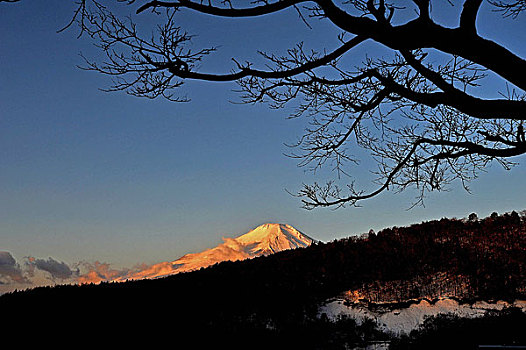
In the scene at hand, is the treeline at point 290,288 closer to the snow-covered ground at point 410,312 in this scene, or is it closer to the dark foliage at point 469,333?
the snow-covered ground at point 410,312

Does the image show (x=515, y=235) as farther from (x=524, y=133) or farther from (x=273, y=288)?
(x=273, y=288)

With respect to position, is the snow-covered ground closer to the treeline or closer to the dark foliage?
the treeline

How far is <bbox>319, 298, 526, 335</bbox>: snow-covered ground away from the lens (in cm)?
1053

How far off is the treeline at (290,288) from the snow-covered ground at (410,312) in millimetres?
348

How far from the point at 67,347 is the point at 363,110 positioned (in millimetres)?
6491

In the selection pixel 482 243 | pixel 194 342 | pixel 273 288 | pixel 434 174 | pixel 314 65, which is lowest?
pixel 194 342

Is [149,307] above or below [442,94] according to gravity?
below

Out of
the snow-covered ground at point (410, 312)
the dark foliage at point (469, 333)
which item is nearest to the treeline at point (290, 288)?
the snow-covered ground at point (410, 312)

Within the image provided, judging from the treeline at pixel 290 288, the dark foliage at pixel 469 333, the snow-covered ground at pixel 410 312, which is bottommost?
the dark foliage at pixel 469 333

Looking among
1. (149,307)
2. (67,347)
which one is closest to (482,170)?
(149,307)

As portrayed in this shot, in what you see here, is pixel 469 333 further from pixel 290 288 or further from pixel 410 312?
pixel 290 288

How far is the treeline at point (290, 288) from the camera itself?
9391 mm

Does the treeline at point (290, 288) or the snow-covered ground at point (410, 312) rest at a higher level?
the treeline at point (290, 288)

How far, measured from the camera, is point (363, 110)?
8.78 m
